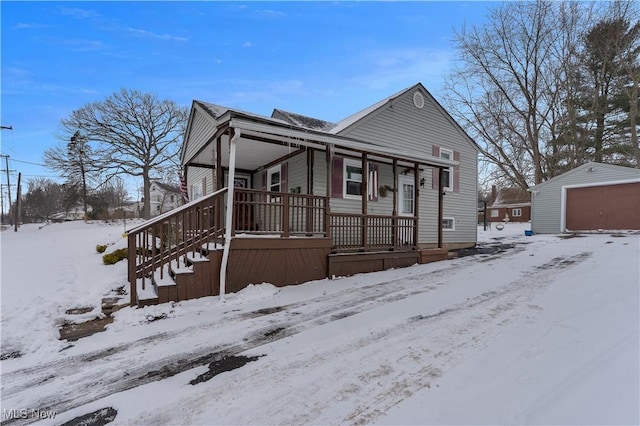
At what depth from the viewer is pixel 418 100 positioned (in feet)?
36.7

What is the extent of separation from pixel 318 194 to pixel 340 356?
5993 mm

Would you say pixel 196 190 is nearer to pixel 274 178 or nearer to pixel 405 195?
pixel 274 178

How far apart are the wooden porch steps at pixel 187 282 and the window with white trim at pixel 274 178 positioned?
4494mm

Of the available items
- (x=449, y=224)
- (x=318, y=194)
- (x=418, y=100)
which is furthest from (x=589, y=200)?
(x=318, y=194)

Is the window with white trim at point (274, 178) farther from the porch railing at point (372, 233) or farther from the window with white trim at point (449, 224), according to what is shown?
the window with white trim at point (449, 224)

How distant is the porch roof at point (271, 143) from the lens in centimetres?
540

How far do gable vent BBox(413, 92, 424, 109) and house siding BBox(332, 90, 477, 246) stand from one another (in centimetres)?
14

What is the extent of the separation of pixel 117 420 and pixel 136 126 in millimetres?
27580

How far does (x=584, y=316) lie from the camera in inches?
152

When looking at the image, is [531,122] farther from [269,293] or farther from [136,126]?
[136,126]

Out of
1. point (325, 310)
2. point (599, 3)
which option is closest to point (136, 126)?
point (325, 310)

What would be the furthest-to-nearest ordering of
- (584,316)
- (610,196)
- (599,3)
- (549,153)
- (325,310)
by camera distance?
(549,153) → (599,3) → (610,196) → (325,310) → (584,316)

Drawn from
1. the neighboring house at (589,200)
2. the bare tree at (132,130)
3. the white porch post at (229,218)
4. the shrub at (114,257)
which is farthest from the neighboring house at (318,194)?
the bare tree at (132,130)

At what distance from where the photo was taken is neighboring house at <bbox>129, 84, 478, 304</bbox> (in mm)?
5508
